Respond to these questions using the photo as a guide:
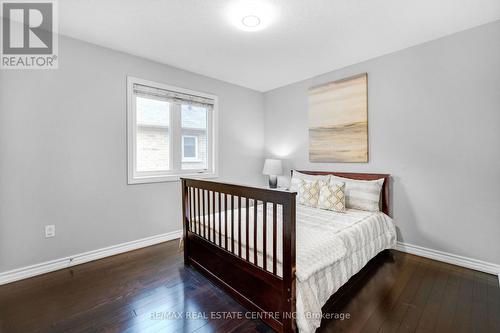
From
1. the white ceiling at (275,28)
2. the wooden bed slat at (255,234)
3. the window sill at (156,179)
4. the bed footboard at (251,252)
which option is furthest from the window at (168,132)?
the wooden bed slat at (255,234)

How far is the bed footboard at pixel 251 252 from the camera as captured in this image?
1.39m

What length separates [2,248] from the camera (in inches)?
81.3

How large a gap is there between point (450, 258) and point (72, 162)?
4.23 meters

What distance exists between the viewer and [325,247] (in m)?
1.70

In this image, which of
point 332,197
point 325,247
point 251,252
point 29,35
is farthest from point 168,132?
point 325,247

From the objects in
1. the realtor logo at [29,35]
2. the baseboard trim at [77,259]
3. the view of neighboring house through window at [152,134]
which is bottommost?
the baseboard trim at [77,259]

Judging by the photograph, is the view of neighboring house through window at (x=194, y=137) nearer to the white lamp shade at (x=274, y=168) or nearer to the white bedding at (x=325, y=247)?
the white lamp shade at (x=274, y=168)

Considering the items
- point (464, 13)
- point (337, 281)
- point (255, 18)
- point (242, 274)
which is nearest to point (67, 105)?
point (255, 18)

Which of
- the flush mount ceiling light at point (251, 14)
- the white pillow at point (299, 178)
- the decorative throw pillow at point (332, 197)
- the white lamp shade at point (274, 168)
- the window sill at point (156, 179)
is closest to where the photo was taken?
the flush mount ceiling light at point (251, 14)

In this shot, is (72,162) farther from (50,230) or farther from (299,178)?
(299,178)

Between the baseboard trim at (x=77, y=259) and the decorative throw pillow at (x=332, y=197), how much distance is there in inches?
83.9

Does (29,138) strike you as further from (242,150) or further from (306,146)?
(306,146)

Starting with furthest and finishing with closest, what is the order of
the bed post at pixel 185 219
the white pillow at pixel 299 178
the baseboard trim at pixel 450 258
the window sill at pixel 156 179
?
the white pillow at pixel 299 178
the window sill at pixel 156 179
the bed post at pixel 185 219
the baseboard trim at pixel 450 258

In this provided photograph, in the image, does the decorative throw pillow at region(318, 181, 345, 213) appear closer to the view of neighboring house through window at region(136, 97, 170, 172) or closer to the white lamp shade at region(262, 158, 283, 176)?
the white lamp shade at region(262, 158, 283, 176)
